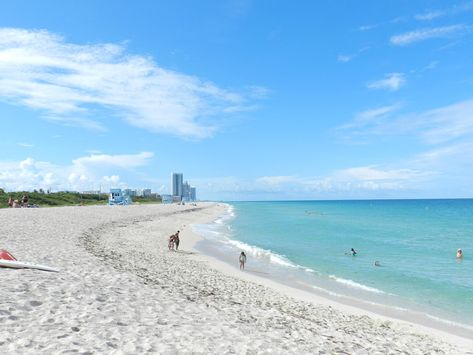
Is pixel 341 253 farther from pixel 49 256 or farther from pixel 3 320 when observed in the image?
pixel 3 320

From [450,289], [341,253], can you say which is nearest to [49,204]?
[341,253]

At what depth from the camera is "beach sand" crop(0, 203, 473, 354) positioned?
27.4 feet

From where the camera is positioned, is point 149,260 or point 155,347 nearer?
point 155,347

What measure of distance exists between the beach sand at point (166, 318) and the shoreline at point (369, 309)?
0.17m

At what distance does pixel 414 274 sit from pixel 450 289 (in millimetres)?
4790

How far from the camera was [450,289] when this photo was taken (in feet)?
76.7

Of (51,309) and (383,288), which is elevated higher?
(51,309)

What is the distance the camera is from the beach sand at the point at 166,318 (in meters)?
8.35

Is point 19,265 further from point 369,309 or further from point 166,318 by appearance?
point 369,309

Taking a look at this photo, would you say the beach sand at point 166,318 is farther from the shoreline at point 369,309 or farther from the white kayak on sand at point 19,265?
the white kayak on sand at point 19,265

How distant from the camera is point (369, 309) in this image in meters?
18.2

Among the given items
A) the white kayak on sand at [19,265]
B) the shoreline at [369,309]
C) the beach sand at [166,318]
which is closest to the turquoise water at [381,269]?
the shoreline at [369,309]

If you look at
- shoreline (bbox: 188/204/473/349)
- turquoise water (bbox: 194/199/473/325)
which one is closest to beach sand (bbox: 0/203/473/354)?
shoreline (bbox: 188/204/473/349)

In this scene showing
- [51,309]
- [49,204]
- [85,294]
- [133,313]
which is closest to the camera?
[51,309]
